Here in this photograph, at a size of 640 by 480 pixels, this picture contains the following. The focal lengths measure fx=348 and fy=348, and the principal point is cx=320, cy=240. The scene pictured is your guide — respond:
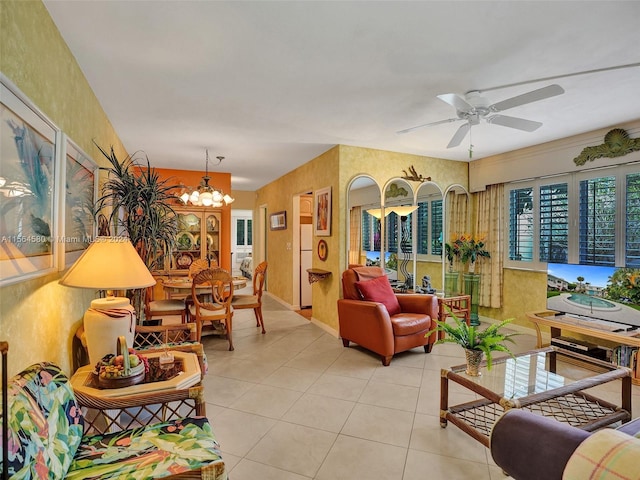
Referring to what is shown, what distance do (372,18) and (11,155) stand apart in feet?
5.80

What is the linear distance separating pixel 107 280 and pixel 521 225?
199 inches

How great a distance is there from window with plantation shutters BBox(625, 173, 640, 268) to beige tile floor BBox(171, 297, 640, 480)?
143 centimetres

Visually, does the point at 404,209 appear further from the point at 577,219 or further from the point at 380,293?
the point at 577,219

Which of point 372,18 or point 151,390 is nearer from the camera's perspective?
point 151,390

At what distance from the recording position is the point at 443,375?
7.93 ft

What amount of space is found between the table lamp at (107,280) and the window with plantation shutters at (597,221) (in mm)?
4608

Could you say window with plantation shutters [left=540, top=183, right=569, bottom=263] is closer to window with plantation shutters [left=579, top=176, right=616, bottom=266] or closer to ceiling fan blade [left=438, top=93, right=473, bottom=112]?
window with plantation shutters [left=579, top=176, right=616, bottom=266]

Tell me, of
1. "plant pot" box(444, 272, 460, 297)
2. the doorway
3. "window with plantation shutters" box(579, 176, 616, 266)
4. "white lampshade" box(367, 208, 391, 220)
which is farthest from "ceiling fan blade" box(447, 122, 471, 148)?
the doorway

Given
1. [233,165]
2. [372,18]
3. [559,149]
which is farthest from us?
[233,165]

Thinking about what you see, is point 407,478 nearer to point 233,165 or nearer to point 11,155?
point 11,155

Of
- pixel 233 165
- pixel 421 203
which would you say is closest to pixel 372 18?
pixel 421 203

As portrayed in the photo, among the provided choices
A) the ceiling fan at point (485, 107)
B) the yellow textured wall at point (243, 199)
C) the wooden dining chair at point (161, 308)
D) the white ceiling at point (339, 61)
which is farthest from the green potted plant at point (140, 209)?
the yellow textured wall at point (243, 199)

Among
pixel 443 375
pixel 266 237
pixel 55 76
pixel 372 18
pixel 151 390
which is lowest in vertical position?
pixel 443 375

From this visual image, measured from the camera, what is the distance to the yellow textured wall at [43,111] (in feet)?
4.46
